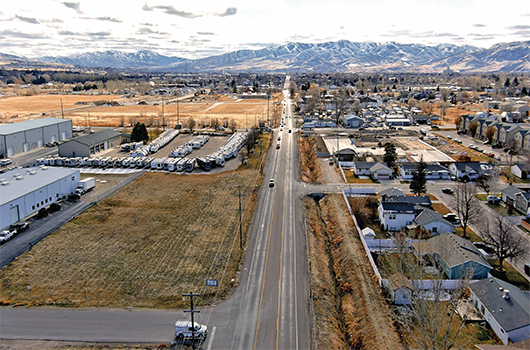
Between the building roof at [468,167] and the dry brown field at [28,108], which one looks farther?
the dry brown field at [28,108]

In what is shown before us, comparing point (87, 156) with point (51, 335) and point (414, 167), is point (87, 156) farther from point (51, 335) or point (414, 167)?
point (414, 167)

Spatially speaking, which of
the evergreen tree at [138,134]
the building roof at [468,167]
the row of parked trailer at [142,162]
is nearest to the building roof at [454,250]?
the building roof at [468,167]

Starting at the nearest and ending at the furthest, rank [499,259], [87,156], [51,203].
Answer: [499,259] < [51,203] < [87,156]

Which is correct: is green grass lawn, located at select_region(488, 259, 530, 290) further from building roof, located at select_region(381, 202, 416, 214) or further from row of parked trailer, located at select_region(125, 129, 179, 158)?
row of parked trailer, located at select_region(125, 129, 179, 158)

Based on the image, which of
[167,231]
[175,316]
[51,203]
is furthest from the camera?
[51,203]

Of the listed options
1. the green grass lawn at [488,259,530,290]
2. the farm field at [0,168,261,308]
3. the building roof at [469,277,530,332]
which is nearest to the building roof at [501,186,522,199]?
the green grass lawn at [488,259,530,290]

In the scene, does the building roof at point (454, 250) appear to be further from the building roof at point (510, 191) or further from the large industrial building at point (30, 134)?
the large industrial building at point (30, 134)

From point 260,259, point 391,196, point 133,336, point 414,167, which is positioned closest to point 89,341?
point 133,336
